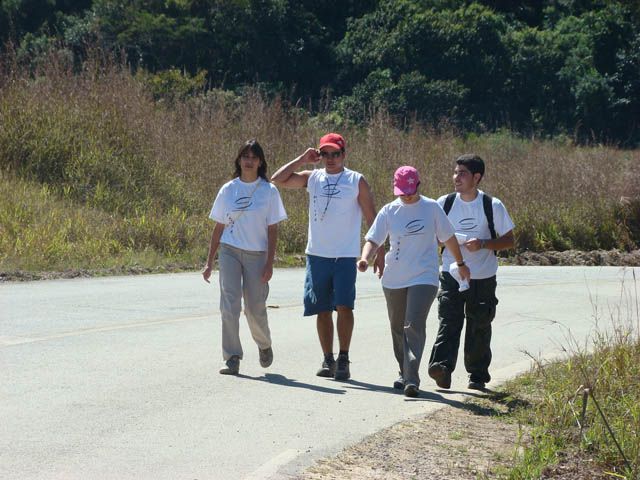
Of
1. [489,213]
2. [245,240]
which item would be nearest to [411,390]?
[489,213]

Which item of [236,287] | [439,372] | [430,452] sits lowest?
[430,452]

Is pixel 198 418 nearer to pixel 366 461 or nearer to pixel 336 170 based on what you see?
pixel 366 461

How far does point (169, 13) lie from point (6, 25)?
694cm

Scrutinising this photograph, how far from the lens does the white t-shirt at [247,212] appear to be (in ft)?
29.8

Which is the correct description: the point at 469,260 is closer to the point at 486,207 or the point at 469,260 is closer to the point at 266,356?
the point at 486,207

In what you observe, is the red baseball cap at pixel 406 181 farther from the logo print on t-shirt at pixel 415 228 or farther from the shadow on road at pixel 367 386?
the shadow on road at pixel 367 386

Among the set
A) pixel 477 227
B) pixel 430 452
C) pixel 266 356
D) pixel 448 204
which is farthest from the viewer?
pixel 266 356

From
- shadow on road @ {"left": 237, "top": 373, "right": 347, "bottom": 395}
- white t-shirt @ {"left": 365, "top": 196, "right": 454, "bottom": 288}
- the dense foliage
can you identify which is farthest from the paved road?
the dense foliage

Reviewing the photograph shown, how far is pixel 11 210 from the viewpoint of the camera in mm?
19234

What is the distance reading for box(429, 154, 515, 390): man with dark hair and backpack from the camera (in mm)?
8477

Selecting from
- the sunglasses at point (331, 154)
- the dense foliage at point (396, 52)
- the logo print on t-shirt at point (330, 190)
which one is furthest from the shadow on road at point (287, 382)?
the dense foliage at point (396, 52)

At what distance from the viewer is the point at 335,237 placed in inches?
352

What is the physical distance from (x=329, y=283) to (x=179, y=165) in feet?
49.2

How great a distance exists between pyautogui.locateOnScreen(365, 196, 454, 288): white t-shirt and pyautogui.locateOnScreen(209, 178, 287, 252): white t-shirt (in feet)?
3.46
